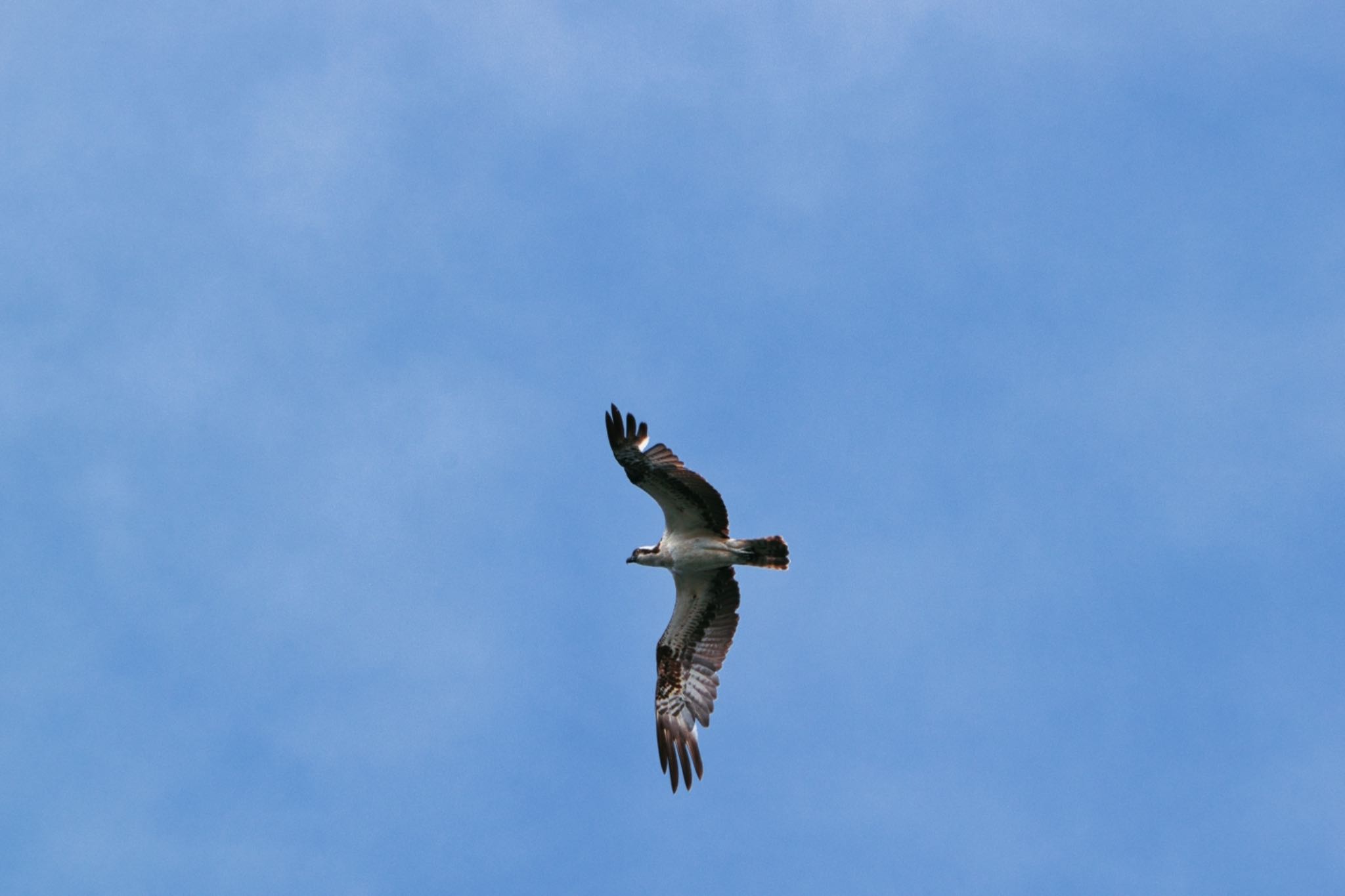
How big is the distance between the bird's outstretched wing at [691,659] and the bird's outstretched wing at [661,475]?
46.0 inches

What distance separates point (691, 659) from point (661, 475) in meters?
3.13

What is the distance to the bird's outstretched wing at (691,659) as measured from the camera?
20.0m

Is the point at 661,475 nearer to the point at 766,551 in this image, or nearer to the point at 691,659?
the point at 766,551

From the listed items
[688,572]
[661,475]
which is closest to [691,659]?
[688,572]

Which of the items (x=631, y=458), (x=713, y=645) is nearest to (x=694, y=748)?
(x=713, y=645)

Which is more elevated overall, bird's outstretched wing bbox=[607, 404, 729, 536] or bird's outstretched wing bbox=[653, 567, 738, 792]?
bird's outstretched wing bbox=[607, 404, 729, 536]

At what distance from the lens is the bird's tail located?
756 inches

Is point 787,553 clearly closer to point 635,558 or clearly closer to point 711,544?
point 711,544

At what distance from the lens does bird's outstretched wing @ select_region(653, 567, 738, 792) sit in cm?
1995

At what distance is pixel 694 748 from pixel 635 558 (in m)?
2.93

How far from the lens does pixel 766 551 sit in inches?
757

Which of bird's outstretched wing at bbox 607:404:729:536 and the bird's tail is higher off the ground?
bird's outstretched wing at bbox 607:404:729:536

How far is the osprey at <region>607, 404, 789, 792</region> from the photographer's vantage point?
1895cm

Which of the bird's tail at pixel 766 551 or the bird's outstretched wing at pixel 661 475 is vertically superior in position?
the bird's outstretched wing at pixel 661 475
